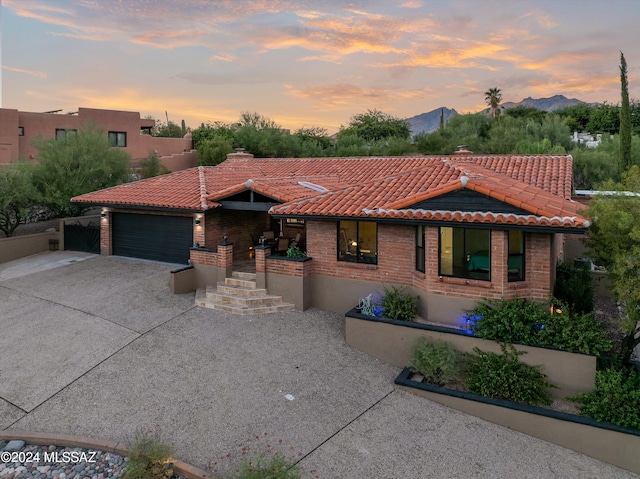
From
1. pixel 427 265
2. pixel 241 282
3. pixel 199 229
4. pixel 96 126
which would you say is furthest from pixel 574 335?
pixel 96 126

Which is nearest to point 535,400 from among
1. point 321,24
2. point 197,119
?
point 321,24

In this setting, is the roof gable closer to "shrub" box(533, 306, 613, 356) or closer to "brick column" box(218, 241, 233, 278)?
"shrub" box(533, 306, 613, 356)

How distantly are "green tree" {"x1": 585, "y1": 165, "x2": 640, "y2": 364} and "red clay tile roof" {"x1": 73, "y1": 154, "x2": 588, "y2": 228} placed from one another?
25.4 inches

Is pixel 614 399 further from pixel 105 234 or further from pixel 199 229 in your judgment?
pixel 105 234

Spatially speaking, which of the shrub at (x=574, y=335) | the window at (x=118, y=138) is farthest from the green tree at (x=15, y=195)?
the shrub at (x=574, y=335)

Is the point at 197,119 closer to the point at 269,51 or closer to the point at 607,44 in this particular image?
the point at 269,51

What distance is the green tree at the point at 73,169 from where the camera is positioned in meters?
20.6

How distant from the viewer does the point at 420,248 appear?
11.1 meters

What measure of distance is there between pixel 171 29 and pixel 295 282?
1767 centimetres

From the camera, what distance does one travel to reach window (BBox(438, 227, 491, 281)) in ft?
33.0

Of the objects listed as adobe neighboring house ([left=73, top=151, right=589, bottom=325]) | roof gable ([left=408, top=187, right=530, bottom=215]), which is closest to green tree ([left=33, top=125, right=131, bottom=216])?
adobe neighboring house ([left=73, top=151, right=589, bottom=325])

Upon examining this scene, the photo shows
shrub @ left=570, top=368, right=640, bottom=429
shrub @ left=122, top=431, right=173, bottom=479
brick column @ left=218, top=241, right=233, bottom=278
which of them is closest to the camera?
shrub @ left=122, top=431, right=173, bottom=479

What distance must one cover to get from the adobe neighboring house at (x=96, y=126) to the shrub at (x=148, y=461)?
30.8 metres

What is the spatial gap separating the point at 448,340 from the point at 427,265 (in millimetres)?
2048
